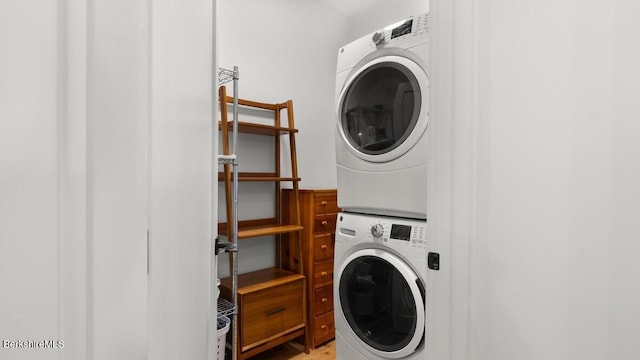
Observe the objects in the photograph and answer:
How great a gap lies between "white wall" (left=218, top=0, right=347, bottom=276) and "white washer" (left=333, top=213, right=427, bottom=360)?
857mm

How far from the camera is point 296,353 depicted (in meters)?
2.09

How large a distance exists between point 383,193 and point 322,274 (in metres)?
0.96

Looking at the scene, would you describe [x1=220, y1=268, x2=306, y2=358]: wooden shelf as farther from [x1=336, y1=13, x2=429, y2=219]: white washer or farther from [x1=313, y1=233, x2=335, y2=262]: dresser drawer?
[x1=336, y1=13, x2=429, y2=219]: white washer

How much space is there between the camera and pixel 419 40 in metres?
1.36

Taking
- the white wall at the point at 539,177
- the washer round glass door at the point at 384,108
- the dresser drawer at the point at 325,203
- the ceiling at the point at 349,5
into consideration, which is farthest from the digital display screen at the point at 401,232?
the ceiling at the point at 349,5

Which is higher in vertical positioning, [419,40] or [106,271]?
[419,40]

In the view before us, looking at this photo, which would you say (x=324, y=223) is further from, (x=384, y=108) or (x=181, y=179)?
(x=181, y=179)

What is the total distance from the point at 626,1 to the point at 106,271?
39.4 inches

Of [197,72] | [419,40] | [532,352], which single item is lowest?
[532,352]

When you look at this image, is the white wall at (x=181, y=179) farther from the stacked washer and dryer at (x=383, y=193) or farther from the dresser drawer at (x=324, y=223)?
the dresser drawer at (x=324, y=223)

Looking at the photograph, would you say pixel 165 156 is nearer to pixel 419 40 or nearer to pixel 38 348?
pixel 38 348

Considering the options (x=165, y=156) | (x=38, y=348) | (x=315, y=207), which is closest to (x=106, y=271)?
(x=38, y=348)

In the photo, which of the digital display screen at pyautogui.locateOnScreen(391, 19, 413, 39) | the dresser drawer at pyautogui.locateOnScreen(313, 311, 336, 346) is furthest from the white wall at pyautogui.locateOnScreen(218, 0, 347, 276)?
the digital display screen at pyautogui.locateOnScreen(391, 19, 413, 39)

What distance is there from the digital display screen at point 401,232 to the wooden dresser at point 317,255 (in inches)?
32.5
